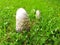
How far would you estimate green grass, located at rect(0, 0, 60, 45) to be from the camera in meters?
7.03

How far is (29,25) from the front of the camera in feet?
24.1

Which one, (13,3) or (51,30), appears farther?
(13,3)

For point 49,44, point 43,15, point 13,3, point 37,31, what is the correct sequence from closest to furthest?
point 49,44
point 37,31
point 43,15
point 13,3

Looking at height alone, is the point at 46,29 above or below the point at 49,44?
above

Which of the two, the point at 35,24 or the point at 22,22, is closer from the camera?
the point at 22,22

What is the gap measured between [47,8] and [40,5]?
32 cm

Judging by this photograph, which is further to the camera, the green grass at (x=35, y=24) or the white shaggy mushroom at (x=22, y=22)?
the white shaggy mushroom at (x=22, y=22)

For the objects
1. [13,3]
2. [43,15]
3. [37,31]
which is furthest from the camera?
[13,3]

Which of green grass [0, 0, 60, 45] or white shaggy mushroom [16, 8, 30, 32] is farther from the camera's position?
white shaggy mushroom [16, 8, 30, 32]

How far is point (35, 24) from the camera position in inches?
298

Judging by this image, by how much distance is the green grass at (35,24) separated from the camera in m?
7.03

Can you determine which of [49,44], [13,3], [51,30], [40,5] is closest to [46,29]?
[51,30]

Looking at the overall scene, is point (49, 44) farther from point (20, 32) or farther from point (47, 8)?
point (47, 8)

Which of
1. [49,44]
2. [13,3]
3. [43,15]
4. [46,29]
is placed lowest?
[49,44]
